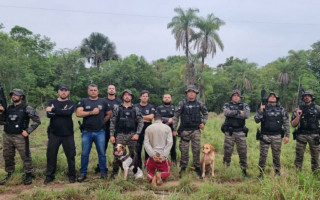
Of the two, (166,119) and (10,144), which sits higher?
(166,119)

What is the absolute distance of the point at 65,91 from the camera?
540 centimetres

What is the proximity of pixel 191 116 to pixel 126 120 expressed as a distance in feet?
5.16

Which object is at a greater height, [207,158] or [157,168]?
[207,158]

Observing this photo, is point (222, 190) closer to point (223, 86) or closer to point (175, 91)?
point (175, 91)

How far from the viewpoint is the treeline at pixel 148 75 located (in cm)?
3256

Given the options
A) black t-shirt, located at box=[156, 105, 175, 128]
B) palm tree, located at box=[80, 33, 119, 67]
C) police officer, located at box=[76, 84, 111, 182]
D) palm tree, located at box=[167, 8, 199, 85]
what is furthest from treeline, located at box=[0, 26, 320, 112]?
police officer, located at box=[76, 84, 111, 182]

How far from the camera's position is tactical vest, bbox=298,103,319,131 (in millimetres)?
5766

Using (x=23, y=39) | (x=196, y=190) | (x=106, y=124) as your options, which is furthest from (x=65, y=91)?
(x=23, y=39)

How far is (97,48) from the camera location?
4972 cm

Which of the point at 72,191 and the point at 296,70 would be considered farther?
the point at 296,70

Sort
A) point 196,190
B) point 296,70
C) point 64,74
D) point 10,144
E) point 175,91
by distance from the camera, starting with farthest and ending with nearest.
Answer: point 296,70, point 175,91, point 64,74, point 10,144, point 196,190

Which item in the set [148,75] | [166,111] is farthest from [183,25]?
[166,111]

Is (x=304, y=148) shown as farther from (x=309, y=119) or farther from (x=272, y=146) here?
(x=272, y=146)

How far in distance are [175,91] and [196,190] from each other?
33712 millimetres
